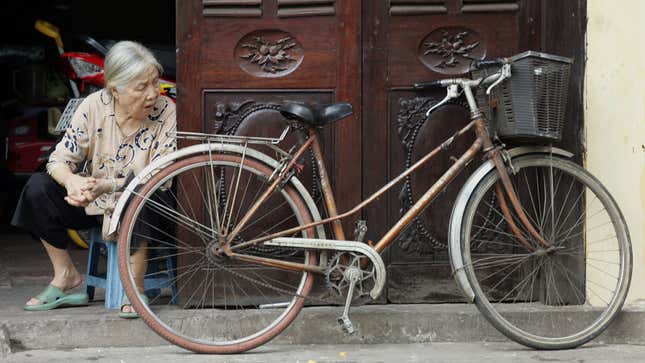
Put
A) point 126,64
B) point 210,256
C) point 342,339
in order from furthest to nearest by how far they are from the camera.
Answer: point 342,339 < point 126,64 < point 210,256

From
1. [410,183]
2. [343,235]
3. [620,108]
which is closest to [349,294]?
[343,235]

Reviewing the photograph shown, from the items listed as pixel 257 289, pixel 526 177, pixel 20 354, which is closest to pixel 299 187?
pixel 257 289

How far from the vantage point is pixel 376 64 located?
505cm

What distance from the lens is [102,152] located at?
498 cm

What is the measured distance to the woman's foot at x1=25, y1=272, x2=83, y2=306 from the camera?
509 centimetres

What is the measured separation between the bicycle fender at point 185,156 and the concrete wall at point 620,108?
1411mm

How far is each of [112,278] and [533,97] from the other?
212cm

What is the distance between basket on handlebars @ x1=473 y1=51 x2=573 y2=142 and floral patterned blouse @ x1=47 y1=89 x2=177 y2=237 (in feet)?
5.05

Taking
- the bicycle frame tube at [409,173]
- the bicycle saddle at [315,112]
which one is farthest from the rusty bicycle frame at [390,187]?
the bicycle saddle at [315,112]

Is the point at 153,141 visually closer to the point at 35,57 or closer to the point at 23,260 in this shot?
the point at 23,260

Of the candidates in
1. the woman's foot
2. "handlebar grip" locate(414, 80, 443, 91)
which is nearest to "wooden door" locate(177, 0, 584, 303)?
"handlebar grip" locate(414, 80, 443, 91)

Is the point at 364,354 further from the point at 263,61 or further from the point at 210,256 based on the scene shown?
the point at 263,61

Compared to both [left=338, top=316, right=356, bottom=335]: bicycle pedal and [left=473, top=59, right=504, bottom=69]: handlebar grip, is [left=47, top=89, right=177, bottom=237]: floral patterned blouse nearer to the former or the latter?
[left=338, top=316, right=356, bottom=335]: bicycle pedal

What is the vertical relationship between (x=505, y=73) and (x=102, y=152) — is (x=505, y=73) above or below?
above
